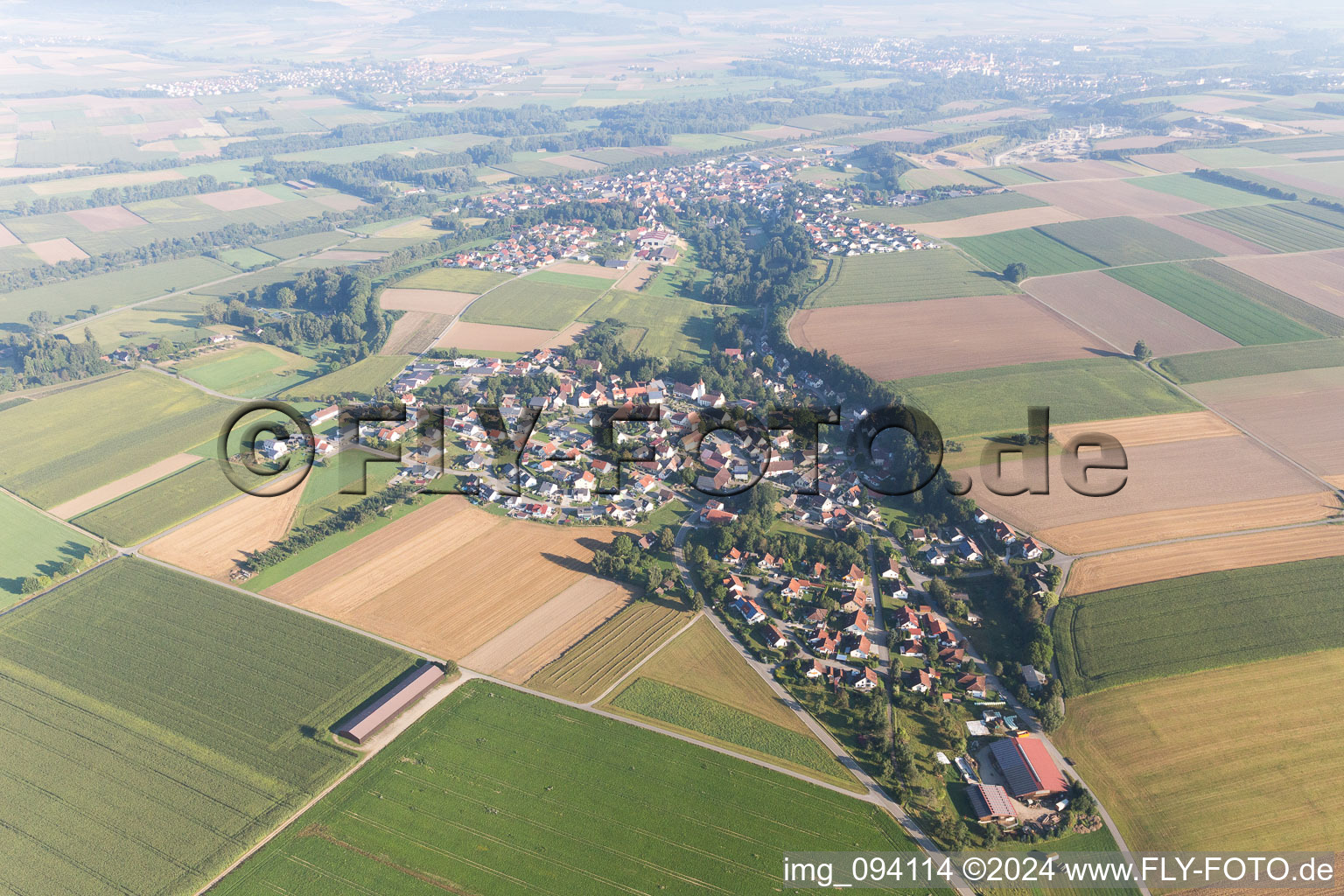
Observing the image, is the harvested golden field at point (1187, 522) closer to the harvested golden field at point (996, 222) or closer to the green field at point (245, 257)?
the harvested golden field at point (996, 222)

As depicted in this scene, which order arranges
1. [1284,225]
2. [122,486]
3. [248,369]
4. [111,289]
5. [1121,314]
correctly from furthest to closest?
[1284,225]
[111,289]
[1121,314]
[248,369]
[122,486]

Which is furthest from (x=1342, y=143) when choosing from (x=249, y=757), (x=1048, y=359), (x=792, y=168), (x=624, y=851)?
(x=249, y=757)

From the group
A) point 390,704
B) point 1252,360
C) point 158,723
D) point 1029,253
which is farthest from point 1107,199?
point 158,723

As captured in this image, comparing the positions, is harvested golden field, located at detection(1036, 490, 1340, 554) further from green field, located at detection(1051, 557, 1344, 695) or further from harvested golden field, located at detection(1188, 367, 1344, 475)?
harvested golden field, located at detection(1188, 367, 1344, 475)

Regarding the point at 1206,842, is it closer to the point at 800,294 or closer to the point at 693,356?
the point at 693,356

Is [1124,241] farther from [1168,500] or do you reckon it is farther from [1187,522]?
[1187,522]

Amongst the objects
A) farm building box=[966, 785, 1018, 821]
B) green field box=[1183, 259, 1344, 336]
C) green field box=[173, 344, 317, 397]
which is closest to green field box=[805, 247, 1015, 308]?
green field box=[1183, 259, 1344, 336]

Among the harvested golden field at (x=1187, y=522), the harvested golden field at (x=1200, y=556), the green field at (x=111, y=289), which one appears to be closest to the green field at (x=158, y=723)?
the harvested golden field at (x=1200, y=556)
